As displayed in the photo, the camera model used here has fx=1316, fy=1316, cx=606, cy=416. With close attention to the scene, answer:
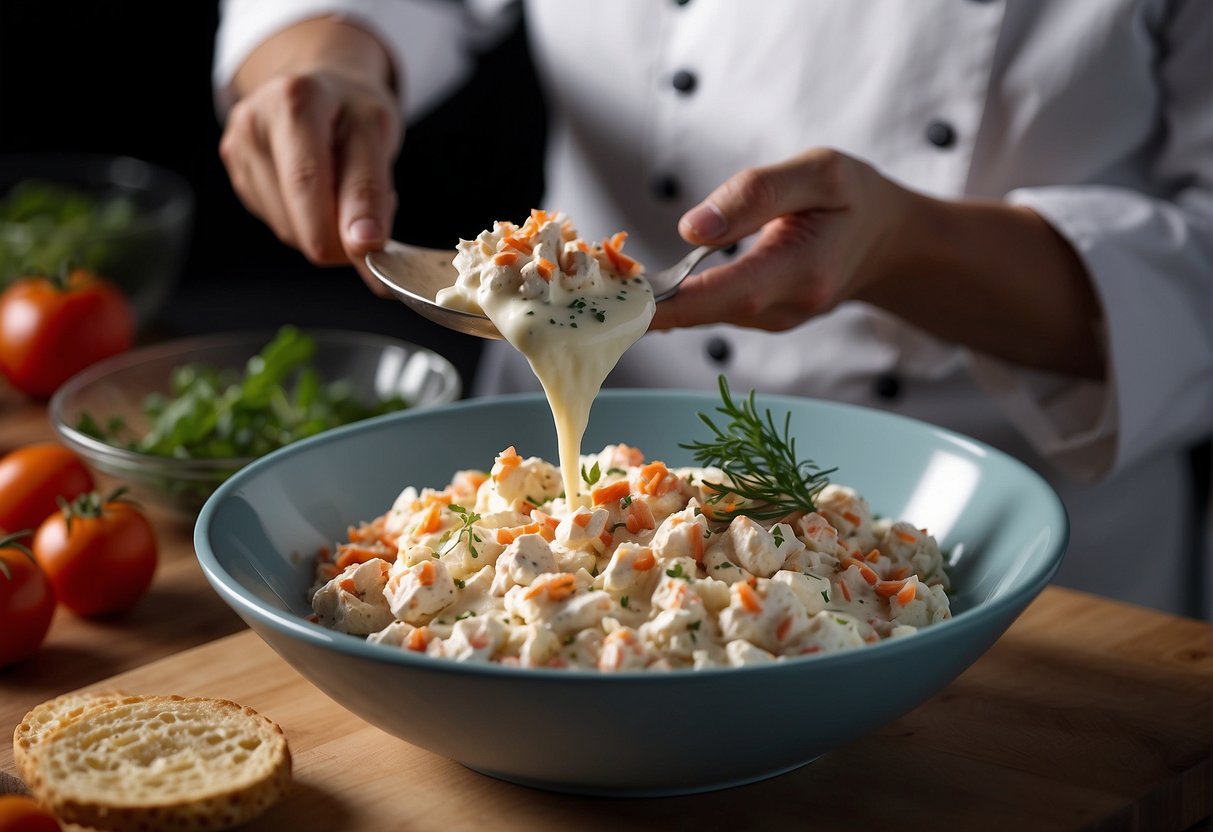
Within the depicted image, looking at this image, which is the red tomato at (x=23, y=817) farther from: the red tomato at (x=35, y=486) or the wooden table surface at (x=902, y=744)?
the red tomato at (x=35, y=486)

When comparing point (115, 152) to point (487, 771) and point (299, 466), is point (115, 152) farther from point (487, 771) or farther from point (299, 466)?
point (487, 771)

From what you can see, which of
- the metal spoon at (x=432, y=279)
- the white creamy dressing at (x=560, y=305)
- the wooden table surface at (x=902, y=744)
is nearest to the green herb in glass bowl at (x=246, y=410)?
the wooden table surface at (x=902, y=744)

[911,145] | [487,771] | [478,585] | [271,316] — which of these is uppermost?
[911,145]

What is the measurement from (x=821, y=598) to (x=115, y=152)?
378 cm

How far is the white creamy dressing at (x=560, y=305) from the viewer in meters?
1.61

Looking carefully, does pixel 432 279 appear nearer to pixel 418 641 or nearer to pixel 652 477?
pixel 652 477

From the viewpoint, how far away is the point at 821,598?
1.43 metres

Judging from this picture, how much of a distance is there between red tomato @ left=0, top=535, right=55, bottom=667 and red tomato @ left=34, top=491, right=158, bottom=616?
0.07 meters

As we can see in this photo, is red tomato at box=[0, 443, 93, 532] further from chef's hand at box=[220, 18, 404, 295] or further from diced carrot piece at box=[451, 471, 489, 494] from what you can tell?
diced carrot piece at box=[451, 471, 489, 494]

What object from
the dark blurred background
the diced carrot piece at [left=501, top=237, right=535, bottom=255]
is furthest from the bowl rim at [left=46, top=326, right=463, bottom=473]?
the dark blurred background

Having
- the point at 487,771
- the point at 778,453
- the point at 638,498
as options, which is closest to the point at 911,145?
the point at 778,453

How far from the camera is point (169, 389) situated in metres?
2.55

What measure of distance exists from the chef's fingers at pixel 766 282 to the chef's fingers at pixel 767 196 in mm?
49

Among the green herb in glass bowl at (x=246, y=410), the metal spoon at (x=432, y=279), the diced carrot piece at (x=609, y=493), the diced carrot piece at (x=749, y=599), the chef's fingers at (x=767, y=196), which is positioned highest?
the chef's fingers at (x=767, y=196)
